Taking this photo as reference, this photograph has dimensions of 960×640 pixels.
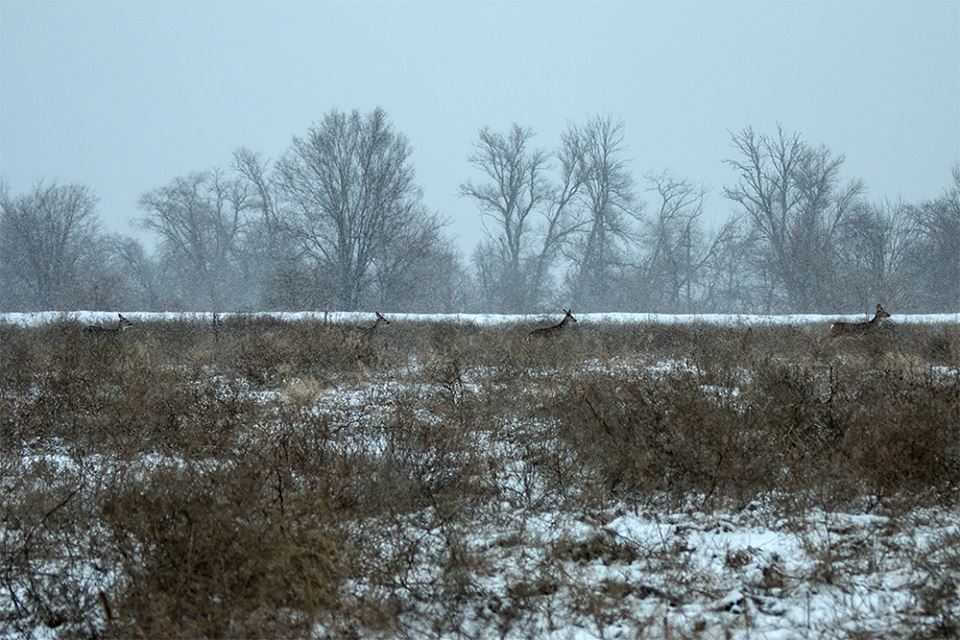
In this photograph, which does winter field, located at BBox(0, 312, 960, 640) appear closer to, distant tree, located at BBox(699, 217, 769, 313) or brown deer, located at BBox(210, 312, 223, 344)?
brown deer, located at BBox(210, 312, 223, 344)

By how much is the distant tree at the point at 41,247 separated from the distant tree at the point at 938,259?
39.7m

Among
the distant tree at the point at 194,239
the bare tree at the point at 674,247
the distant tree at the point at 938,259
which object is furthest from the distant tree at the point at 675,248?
the distant tree at the point at 194,239

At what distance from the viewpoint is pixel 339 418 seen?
25.2 feet

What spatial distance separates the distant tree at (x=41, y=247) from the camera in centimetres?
3612

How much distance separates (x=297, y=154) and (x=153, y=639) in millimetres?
29422

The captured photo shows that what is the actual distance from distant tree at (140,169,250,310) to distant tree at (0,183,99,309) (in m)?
7.30

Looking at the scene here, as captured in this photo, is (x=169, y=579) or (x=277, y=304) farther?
(x=277, y=304)

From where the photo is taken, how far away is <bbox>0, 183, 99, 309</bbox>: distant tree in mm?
36125

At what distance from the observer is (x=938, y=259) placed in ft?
114

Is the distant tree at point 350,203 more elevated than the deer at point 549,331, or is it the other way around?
the distant tree at point 350,203

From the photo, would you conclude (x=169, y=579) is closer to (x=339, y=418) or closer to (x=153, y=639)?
(x=153, y=639)

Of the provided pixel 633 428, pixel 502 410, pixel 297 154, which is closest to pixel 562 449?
pixel 633 428

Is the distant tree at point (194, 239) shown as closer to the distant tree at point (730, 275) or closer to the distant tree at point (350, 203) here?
the distant tree at point (350, 203)

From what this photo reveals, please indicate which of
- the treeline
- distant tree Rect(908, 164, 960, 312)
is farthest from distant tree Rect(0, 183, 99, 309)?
distant tree Rect(908, 164, 960, 312)
